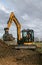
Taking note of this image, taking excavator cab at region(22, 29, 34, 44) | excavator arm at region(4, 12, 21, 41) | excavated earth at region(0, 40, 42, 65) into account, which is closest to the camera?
excavated earth at region(0, 40, 42, 65)

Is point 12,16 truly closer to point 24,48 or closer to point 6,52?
point 24,48

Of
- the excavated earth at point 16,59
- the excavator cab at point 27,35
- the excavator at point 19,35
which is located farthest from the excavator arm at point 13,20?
the excavated earth at point 16,59

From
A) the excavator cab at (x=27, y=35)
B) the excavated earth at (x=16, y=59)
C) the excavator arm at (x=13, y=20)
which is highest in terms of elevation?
the excavator arm at (x=13, y=20)

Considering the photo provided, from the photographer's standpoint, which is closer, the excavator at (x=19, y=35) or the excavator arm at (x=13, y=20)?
the excavator at (x=19, y=35)

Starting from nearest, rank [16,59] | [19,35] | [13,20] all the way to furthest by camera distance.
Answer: [16,59], [19,35], [13,20]

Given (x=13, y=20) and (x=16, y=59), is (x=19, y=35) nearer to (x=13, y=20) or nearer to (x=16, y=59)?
(x=13, y=20)

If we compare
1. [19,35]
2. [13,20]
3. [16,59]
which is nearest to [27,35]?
[19,35]

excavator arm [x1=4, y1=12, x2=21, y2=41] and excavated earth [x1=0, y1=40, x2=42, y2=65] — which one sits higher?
excavator arm [x1=4, y1=12, x2=21, y2=41]

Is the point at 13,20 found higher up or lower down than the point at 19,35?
higher up

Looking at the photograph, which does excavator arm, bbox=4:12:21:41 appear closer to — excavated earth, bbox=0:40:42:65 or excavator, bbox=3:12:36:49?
excavator, bbox=3:12:36:49

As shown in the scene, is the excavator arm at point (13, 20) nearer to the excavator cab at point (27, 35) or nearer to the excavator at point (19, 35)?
the excavator at point (19, 35)

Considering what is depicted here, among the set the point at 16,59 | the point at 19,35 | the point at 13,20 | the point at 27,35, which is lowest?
the point at 16,59

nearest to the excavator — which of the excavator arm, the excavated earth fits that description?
the excavator arm

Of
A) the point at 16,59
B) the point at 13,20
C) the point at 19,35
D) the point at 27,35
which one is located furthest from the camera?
the point at 13,20
